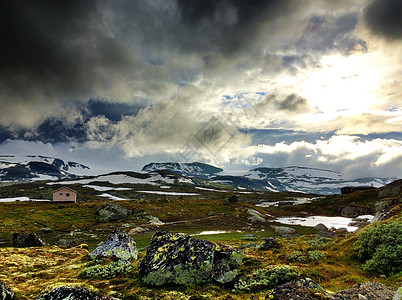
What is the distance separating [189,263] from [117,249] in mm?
10677

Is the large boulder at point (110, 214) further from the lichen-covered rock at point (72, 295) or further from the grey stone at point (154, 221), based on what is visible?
the lichen-covered rock at point (72, 295)

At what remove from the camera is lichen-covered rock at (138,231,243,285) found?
40.7ft

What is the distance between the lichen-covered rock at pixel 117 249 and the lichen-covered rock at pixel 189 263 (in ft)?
24.1

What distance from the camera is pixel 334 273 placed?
569 inches

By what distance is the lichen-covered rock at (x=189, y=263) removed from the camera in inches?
488

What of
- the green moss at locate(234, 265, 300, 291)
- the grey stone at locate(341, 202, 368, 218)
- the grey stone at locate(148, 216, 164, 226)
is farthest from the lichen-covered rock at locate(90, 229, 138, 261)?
the grey stone at locate(341, 202, 368, 218)

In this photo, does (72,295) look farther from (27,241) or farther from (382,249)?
(27,241)

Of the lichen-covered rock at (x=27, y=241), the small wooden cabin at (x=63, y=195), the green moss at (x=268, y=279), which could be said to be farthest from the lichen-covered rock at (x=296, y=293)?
the small wooden cabin at (x=63, y=195)

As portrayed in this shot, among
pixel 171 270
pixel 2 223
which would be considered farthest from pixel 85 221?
pixel 171 270

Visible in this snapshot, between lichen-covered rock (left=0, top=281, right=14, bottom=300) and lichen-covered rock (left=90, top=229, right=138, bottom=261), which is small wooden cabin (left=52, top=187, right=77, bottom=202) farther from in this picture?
lichen-covered rock (left=0, top=281, right=14, bottom=300)

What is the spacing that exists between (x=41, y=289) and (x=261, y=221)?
80.5m

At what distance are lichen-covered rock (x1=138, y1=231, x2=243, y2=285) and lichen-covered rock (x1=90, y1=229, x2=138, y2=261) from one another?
7351mm

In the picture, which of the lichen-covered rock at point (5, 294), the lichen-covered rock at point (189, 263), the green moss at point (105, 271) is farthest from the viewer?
the green moss at point (105, 271)

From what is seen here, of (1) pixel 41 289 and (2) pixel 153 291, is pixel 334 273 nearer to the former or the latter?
(2) pixel 153 291
